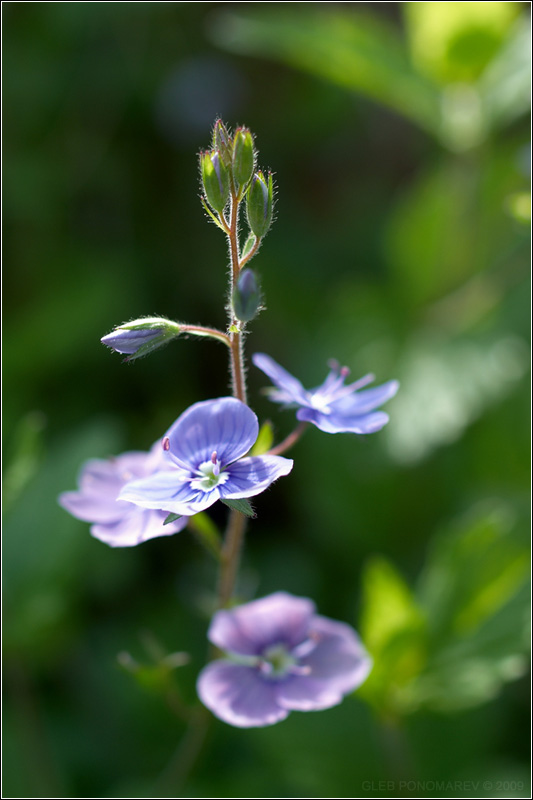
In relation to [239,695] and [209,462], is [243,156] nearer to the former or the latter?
[209,462]

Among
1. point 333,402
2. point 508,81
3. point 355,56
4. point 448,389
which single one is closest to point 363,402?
point 333,402

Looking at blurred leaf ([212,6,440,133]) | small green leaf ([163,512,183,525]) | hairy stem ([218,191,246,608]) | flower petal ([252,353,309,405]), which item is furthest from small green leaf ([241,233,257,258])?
blurred leaf ([212,6,440,133])

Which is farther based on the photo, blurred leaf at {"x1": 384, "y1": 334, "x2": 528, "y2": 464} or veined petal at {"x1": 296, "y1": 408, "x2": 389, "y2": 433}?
blurred leaf at {"x1": 384, "y1": 334, "x2": 528, "y2": 464}

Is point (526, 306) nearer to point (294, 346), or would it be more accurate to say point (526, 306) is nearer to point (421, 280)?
point (421, 280)

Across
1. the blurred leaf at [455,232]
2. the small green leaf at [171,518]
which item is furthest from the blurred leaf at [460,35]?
the small green leaf at [171,518]

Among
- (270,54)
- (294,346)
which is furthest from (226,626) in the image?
(270,54)

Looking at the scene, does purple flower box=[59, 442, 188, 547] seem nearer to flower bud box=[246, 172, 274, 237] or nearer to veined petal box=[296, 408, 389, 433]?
veined petal box=[296, 408, 389, 433]
